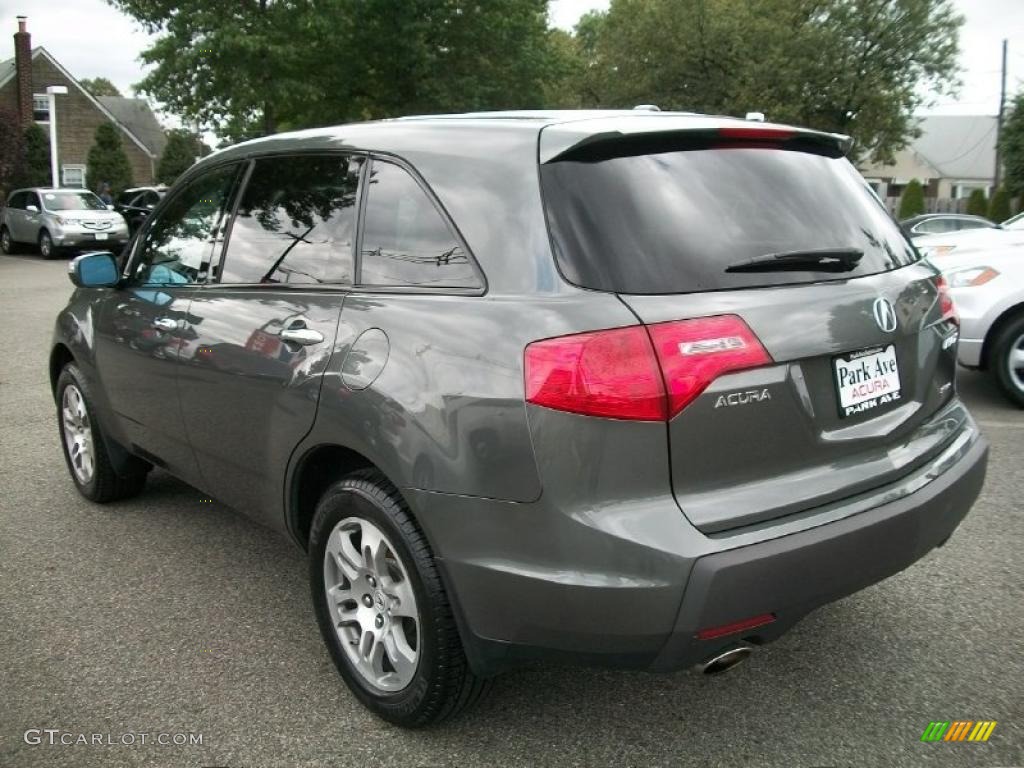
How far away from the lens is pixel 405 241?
2.73 meters

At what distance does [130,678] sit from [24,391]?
540 cm

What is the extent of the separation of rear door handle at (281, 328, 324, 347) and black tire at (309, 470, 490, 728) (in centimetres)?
44

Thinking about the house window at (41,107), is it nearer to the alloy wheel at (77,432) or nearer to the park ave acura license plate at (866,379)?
the alloy wheel at (77,432)

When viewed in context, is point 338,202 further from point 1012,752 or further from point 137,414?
point 1012,752

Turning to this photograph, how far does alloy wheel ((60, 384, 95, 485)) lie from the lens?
4.66 metres

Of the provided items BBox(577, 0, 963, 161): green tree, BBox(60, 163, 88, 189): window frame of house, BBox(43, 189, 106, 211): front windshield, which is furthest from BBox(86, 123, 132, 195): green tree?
BBox(577, 0, 963, 161): green tree

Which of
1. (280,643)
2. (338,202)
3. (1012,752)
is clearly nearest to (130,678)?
(280,643)

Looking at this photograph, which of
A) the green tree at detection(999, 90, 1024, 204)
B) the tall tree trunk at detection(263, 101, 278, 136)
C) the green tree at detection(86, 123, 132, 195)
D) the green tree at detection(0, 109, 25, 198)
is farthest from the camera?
the green tree at detection(86, 123, 132, 195)

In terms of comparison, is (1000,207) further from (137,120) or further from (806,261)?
(137,120)

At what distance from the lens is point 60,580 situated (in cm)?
380

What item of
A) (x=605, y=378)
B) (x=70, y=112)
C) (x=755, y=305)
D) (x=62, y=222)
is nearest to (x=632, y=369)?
(x=605, y=378)

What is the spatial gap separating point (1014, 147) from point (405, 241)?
3507 centimetres

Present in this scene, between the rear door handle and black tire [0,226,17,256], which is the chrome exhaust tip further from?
black tire [0,226,17,256]

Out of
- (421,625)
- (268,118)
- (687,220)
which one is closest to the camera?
(687,220)
